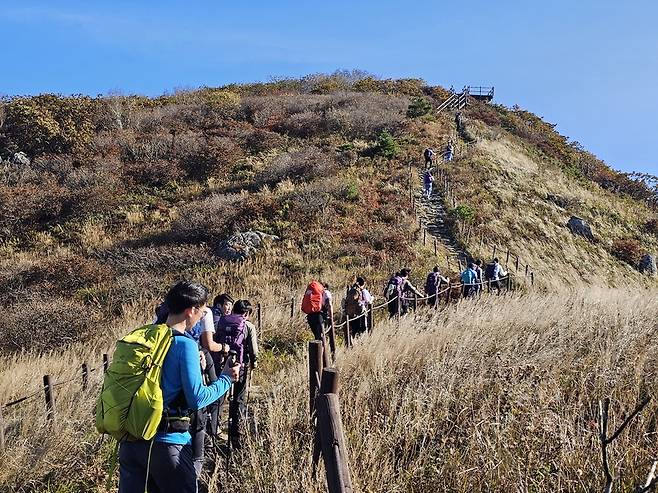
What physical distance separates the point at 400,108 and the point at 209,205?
57.4 ft

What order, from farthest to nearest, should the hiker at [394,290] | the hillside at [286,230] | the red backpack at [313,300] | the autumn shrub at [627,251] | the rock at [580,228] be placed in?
the rock at [580,228], the autumn shrub at [627,251], the hiker at [394,290], the red backpack at [313,300], the hillside at [286,230]

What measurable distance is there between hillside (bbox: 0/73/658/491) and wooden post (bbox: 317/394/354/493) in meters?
0.74

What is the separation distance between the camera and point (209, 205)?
2127cm

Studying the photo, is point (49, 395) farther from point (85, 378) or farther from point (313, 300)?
point (313, 300)

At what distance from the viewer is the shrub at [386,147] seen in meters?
27.0

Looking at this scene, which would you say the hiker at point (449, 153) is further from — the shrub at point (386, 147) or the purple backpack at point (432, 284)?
the purple backpack at point (432, 284)

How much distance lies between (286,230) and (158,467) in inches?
660

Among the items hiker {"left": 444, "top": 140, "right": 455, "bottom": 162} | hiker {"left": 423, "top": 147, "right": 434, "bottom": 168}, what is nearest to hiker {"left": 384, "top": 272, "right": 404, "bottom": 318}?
hiker {"left": 423, "top": 147, "right": 434, "bottom": 168}

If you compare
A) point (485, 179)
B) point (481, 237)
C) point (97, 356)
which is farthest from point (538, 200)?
point (97, 356)

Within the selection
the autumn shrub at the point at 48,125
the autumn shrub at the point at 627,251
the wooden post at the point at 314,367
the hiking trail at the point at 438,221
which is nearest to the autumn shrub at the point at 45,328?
the wooden post at the point at 314,367

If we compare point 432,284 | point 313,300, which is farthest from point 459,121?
point 313,300

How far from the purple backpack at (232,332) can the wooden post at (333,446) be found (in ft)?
7.50

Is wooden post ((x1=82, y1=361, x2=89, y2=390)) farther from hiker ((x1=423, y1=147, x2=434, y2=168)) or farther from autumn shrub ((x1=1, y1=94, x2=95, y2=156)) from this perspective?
autumn shrub ((x1=1, y1=94, x2=95, y2=156))

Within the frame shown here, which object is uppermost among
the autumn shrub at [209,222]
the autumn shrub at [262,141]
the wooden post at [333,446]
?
the autumn shrub at [262,141]
